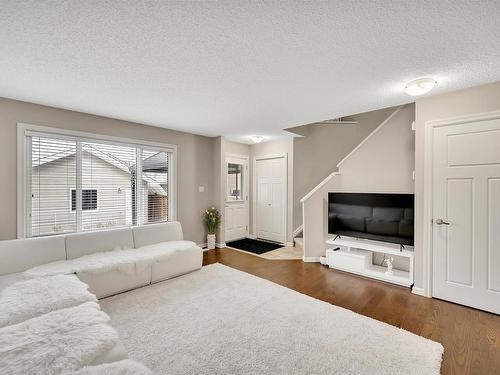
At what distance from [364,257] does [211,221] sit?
2.95 meters

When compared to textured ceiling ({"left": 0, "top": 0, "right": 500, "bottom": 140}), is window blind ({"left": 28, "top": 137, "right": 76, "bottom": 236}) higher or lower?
lower

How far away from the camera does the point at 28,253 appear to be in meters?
2.71

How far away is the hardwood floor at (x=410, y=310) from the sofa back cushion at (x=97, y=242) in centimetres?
168

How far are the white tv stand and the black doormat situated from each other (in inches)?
58.0

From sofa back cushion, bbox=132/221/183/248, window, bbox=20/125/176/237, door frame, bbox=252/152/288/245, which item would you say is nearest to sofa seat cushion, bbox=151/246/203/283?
sofa back cushion, bbox=132/221/183/248

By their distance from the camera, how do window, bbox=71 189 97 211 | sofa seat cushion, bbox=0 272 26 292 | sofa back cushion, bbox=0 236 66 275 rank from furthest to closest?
window, bbox=71 189 97 211 → sofa back cushion, bbox=0 236 66 275 → sofa seat cushion, bbox=0 272 26 292

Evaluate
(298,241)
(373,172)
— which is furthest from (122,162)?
(373,172)

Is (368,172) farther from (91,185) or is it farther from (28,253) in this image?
(28,253)

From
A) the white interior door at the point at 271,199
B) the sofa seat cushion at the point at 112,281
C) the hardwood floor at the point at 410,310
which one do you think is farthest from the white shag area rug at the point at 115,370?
the white interior door at the point at 271,199

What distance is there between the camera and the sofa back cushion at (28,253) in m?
2.59

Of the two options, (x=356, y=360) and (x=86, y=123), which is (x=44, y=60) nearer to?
(x=86, y=123)

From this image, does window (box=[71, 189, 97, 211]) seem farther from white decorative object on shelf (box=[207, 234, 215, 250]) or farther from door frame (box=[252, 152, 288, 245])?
door frame (box=[252, 152, 288, 245])

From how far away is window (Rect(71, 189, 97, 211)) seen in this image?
3408mm

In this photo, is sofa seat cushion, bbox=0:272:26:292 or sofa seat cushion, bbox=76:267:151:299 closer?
sofa seat cushion, bbox=0:272:26:292
